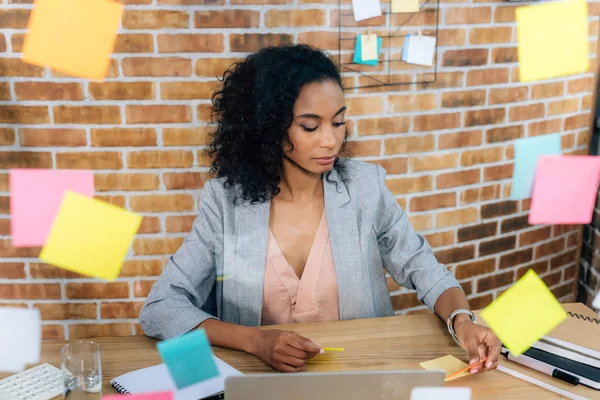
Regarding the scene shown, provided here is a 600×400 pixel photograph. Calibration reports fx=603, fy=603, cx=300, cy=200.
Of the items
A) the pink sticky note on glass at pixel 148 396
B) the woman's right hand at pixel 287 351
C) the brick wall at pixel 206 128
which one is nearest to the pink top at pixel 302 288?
the woman's right hand at pixel 287 351

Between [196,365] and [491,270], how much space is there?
152cm

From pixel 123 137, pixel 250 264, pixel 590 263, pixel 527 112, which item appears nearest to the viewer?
pixel 250 264

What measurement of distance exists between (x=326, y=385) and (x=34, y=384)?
0.56m

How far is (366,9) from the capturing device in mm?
1907

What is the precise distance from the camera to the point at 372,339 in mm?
1245

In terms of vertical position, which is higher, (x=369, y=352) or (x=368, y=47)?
(x=368, y=47)

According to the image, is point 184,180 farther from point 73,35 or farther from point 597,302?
point 597,302

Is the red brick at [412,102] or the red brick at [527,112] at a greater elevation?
the red brick at [412,102]

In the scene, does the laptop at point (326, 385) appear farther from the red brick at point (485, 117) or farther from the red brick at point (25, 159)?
the red brick at point (485, 117)

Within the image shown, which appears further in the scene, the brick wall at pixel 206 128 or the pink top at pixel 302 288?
the brick wall at pixel 206 128

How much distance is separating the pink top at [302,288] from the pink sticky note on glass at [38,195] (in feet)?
2.44

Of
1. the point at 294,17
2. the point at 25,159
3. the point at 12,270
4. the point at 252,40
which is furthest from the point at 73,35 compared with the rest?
the point at 12,270

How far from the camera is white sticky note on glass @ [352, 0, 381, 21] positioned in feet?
6.22

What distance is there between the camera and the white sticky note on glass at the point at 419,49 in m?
1.97
